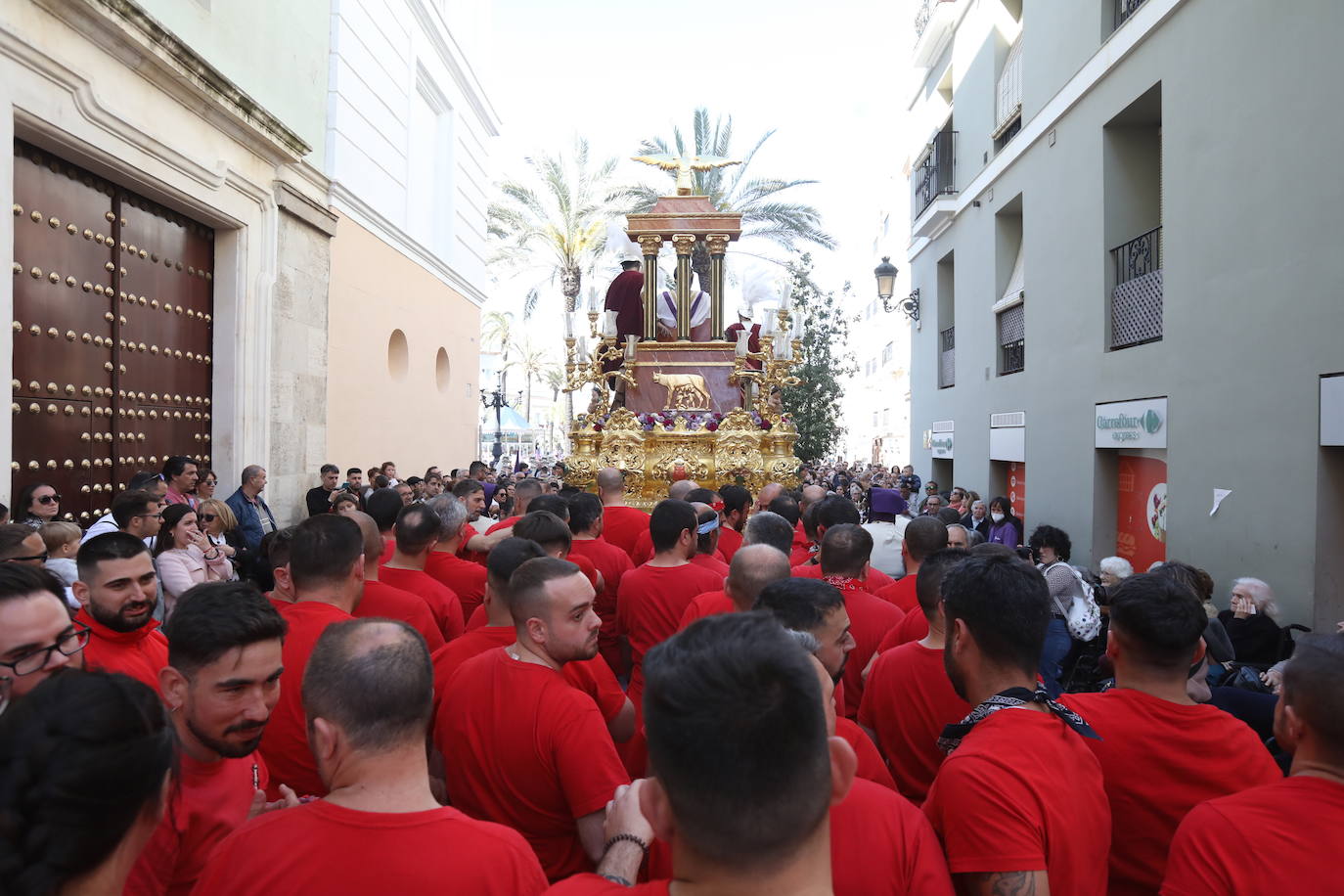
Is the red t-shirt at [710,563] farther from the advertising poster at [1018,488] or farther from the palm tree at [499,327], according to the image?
the palm tree at [499,327]

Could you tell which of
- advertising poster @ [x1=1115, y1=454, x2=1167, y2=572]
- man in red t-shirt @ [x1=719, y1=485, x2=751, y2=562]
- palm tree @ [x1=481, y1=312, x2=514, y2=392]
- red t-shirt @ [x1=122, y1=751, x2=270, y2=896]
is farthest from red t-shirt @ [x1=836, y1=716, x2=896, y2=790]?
palm tree @ [x1=481, y1=312, x2=514, y2=392]

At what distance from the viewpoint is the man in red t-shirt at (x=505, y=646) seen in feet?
11.0

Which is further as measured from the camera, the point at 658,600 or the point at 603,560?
the point at 603,560

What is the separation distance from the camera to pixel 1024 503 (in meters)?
13.3

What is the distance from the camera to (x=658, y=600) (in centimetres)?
469

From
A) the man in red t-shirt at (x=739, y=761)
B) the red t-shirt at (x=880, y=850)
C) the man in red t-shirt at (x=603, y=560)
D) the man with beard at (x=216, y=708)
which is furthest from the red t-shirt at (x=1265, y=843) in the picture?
the man in red t-shirt at (x=603, y=560)

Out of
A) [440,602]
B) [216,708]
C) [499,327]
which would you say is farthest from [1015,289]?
[499,327]

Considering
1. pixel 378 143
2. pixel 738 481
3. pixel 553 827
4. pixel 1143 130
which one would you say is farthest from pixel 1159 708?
pixel 378 143

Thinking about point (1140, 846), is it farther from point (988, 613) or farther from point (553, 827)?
point (553, 827)

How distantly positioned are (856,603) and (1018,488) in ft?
35.6

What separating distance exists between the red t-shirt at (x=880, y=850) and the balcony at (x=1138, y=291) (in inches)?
357

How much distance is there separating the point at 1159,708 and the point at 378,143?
1307 centimetres

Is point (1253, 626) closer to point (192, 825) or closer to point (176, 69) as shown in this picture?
point (192, 825)

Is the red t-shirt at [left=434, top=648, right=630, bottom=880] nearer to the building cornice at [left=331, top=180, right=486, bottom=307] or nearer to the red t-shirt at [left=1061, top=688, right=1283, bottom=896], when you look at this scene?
the red t-shirt at [left=1061, top=688, right=1283, bottom=896]
